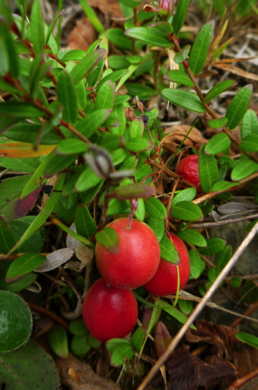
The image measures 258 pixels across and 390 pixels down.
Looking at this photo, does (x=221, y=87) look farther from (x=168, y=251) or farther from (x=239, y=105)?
(x=168, y=251)

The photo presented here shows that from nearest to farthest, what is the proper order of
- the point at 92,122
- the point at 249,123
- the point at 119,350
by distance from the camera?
the point at 92,122 < the point at 119,350 < the point at 249,123

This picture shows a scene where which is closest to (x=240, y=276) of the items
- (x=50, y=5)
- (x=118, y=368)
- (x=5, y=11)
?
(x=118, y=368)

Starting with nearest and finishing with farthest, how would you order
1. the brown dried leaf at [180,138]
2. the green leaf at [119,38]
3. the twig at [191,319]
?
1. the twig at [191,319]
2. the brown dried leaf at [180,138]
3. the green leaf at [119,38]

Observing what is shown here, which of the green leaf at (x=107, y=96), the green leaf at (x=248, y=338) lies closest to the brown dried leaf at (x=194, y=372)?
the green leaf at (x=248, y=338)

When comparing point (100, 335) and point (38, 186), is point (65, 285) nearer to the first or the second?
point (100, 335)

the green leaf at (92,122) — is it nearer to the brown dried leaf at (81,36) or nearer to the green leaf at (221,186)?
the green leaf at (221,186)

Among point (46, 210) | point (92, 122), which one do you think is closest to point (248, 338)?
point (46, 210)

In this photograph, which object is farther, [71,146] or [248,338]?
[248,338]
